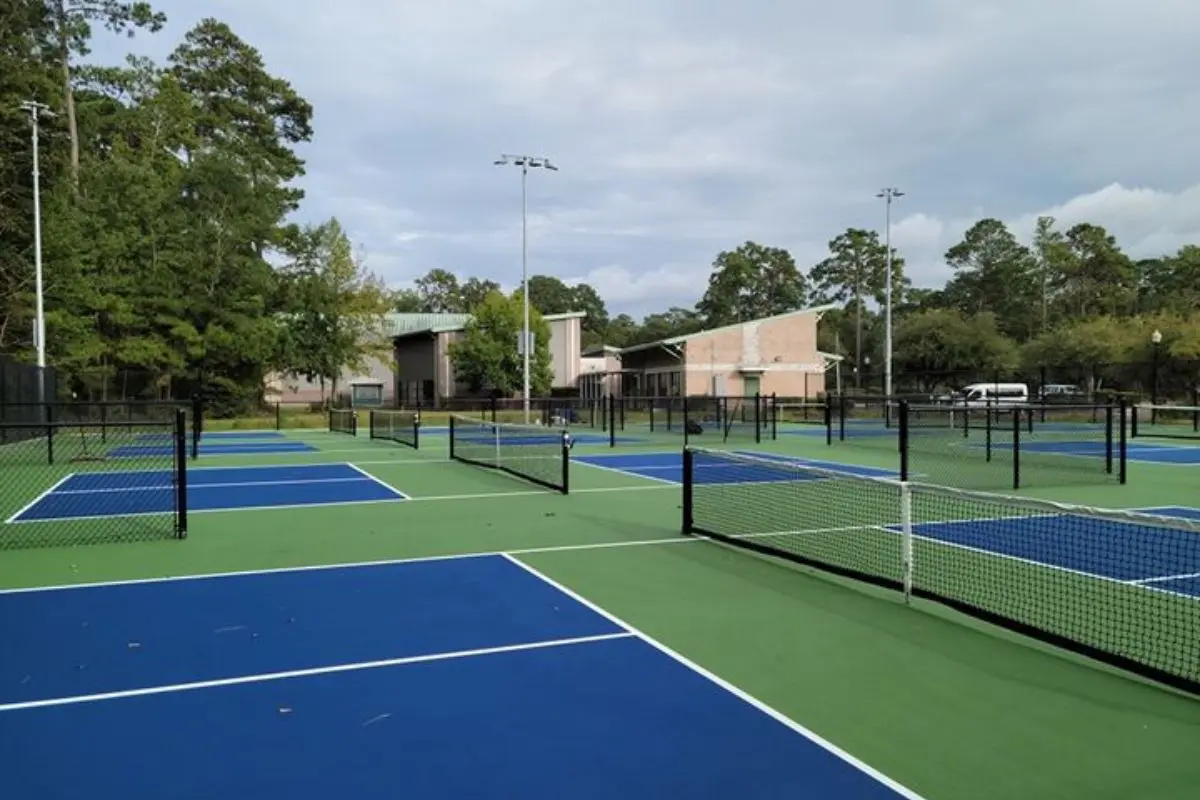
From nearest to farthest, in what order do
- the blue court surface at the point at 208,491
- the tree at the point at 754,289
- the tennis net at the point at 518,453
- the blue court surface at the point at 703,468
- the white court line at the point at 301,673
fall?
the white court line at the point at 301,673, the blue court surface at the point at 208,491, the tennis net at the point at 518,453, the blue court surface at the point at 703,468, the tree at the point at 754,289

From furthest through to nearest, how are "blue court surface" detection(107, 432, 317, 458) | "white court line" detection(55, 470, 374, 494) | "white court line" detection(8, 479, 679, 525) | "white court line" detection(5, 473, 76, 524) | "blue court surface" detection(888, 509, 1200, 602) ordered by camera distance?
1. "blue court surface" detection(107, 432, 317, 458)
2. "white court line" detection(55, 470, 374, 494)
3. "white court line" detection(8, 479, 679, 525)
4. "white court line" detection(5, 473, 76, 524)
5. "blue court surface" detection(888, 509, 1200, 602)

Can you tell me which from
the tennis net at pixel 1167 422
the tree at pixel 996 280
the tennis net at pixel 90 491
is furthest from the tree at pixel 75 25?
the tree at pixel 996 280

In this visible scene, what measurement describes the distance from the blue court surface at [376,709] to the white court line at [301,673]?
2 centimetres

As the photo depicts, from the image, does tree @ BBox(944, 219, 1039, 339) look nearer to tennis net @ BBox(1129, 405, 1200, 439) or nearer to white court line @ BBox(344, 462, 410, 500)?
tennis net @ BBox(1129, 405, 1200, 439)

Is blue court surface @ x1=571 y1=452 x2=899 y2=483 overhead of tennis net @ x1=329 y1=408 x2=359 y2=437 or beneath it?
beneath

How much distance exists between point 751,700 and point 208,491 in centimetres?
1187

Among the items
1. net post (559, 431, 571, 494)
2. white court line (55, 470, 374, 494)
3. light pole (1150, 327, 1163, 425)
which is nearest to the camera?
net post (559, 431, 571, 494)

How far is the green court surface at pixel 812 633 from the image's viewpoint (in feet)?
13.0

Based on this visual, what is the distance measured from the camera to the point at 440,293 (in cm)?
10588

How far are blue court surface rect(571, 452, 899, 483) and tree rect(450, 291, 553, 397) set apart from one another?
26794mm

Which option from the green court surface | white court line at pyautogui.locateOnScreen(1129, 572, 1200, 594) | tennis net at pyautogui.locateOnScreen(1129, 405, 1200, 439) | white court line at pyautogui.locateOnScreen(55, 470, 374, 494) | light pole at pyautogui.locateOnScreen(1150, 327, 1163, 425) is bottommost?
the green court surface

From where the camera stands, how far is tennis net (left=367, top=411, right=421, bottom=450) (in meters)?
25.8

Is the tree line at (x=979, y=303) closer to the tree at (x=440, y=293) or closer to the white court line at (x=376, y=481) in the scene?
the tree at (x=440, y=293)

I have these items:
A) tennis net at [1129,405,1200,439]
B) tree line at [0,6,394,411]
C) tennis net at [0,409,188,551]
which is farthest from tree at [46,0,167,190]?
tennis net at [1129,405,1200,439]
